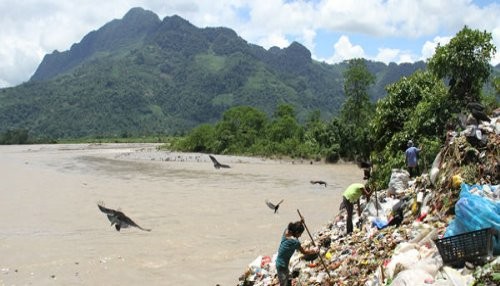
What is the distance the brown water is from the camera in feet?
36.2

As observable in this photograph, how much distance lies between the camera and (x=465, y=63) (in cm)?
1241

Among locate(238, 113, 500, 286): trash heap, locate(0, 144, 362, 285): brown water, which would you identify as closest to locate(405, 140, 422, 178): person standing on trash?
locate(238, 113, 500, 286): trash heap

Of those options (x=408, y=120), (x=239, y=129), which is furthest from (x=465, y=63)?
(x=239, y=129)

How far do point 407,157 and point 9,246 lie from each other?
34.6 feet

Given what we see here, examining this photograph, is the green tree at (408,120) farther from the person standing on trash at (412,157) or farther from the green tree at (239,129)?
the green tree at (239,129)

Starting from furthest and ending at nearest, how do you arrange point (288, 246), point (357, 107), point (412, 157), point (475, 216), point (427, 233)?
1. point (357, 107)
2. point (412, 157)
3. point (288, 246)
4. point (427, 233)
5. point (475, 216)

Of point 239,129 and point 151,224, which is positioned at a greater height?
point 239,129

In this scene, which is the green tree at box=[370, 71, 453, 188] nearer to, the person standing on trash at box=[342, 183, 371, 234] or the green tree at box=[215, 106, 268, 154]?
the person standing on trash at box=[342, 183, 371, 234]

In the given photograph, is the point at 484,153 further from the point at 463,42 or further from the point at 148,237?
the point at 148,237

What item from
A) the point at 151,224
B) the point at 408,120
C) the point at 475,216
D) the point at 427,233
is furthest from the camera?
the point at 151,224

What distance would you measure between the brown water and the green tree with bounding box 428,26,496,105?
568 cm

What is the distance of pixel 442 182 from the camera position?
7.85 m

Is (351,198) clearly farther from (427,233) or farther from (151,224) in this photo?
(151,224)

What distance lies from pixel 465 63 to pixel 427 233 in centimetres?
724
